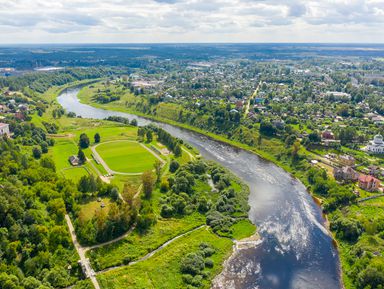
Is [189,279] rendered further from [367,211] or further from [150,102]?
[150,102]

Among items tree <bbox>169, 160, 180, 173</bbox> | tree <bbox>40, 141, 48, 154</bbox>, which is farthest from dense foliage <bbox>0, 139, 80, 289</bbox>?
tree <bbox>40, 141, 48, 154</bbox>

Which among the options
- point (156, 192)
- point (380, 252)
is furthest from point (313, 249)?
point (156, 192)

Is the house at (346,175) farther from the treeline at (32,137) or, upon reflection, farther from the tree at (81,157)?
the treeline at (32,137)

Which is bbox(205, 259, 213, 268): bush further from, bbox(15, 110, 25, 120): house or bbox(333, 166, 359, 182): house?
bbox(15, 110, 25, 120): house

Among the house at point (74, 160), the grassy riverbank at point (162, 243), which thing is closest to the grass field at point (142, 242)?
the grassy riverbank at point (162, 243)

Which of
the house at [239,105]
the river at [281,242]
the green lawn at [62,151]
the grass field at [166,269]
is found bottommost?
the river at [281,242]

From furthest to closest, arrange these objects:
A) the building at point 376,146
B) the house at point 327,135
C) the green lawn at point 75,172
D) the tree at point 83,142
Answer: the house at point 327,135, the tree at point 83,142, the building at point 376,146, the green lawn at point 75,172
